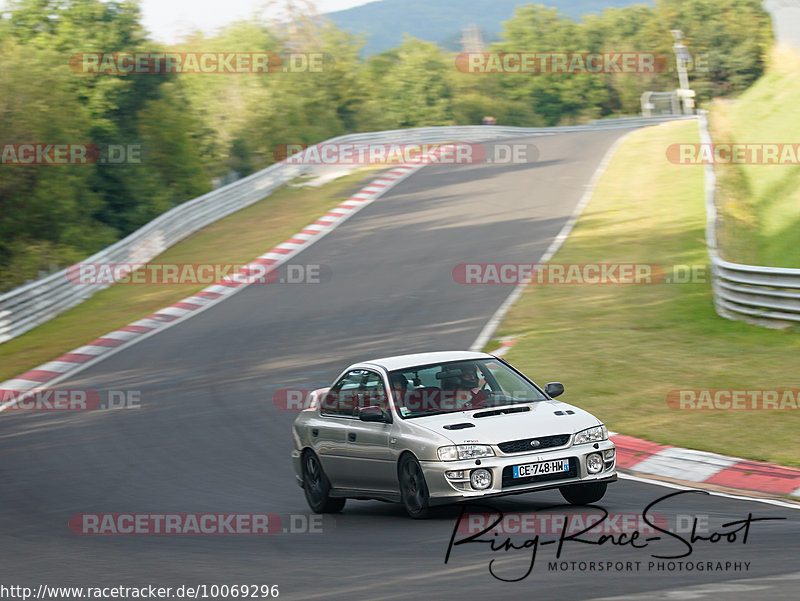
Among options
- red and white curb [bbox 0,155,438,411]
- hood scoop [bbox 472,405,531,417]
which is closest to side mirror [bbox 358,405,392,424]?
hood scoop [bbox 472,405,531,417]

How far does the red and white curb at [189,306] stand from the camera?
790 inches

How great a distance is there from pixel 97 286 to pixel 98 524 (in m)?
18.1

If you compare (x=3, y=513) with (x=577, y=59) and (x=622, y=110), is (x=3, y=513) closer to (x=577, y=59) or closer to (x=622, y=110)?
(x=622, y=110)

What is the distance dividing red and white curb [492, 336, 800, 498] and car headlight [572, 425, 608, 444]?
1795 millimetres

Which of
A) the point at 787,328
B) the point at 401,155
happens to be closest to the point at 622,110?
the point at 401,155

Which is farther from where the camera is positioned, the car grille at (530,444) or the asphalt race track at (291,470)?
the car grille at (530,444)

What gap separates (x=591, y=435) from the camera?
29.3 feet

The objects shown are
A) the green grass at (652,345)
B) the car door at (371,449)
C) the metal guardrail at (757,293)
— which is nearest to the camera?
the car door at (371,449)

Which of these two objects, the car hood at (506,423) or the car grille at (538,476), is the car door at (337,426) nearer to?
the car hood at (506,423)

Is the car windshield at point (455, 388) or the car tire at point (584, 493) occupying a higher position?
the car windshield at point (455, 388)

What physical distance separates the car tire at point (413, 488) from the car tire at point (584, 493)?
1.15m

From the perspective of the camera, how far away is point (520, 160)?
41406 millimetres

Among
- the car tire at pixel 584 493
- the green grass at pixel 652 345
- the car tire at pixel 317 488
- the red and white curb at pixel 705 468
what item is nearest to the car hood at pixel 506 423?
the car tire at pixel 584 493

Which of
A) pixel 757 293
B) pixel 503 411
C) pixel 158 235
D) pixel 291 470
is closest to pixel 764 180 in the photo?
pixel 757 293
